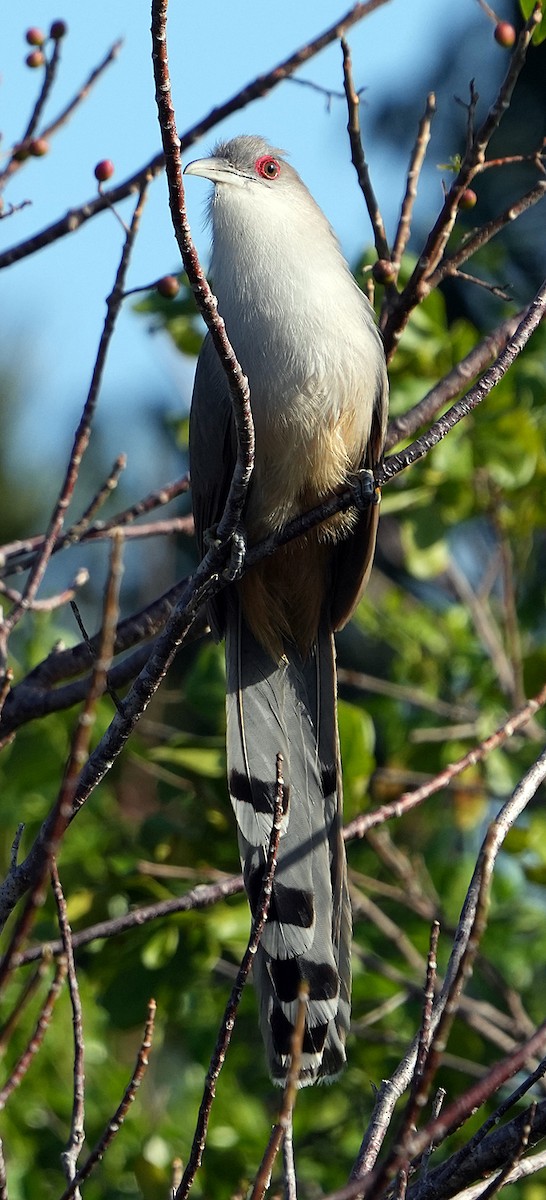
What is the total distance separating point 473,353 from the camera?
337 cm

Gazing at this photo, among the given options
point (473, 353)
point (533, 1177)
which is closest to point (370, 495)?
point (473, 353)

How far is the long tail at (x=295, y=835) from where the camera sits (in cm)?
248

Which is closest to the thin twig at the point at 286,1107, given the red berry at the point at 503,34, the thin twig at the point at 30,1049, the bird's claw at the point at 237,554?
the thin twig at the point at 30,1049

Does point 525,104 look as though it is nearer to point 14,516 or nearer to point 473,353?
point 14,516

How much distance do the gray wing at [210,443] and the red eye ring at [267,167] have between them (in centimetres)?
53

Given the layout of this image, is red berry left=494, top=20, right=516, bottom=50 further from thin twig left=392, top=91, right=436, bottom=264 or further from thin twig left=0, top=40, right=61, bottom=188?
thin twig left=0, top=40, right=61, bottom=188

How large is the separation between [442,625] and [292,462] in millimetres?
2192

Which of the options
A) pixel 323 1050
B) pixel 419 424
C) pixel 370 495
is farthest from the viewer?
pixel 419 424

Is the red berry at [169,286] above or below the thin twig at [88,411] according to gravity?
above

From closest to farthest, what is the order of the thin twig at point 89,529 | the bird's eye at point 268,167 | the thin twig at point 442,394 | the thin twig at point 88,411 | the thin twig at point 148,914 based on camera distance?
the thin twig at point 88,411
the thin twig at point 148,914
the thin twig at point 89,529
the thin twig at point 442,394
the bird's eye at point 268,167

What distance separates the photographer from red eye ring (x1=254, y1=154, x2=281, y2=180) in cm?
353

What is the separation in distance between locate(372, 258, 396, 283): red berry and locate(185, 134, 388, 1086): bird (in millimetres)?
124

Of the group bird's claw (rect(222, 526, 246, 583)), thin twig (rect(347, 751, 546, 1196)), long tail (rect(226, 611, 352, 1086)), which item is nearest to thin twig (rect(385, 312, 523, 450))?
long tail (rect(226, 611, 352, 1086))

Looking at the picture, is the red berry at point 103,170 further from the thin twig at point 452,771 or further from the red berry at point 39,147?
the thin twig at point 452,771
